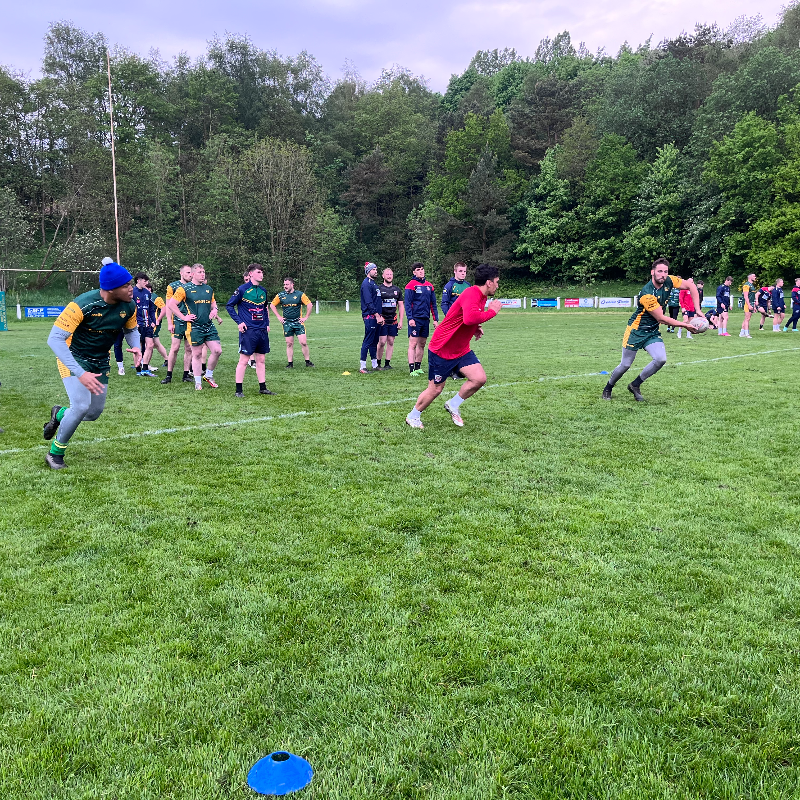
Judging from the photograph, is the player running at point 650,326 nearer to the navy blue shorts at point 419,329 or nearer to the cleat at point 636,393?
the cleat at point 636,393

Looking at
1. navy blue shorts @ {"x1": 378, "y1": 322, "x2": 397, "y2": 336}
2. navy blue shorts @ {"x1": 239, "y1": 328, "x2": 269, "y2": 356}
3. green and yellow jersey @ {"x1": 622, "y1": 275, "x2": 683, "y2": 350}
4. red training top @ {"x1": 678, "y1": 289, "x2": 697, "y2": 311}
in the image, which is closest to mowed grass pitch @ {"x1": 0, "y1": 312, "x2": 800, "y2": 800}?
green and yellow jersey @ {"x1": 622, "y1": 275, "x2": 683, "y2": 350}

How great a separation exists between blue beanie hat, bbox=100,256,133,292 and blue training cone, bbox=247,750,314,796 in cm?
455

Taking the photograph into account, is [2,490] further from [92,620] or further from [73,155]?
[73,155]

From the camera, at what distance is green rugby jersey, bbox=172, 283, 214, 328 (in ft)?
34.1

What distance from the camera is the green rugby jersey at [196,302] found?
1039cm

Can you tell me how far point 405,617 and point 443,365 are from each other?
15.2 feet

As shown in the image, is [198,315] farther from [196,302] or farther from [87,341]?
[87,341]

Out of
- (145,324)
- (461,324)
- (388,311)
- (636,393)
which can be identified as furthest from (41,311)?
(636,393)

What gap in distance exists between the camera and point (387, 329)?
1291 centimetres

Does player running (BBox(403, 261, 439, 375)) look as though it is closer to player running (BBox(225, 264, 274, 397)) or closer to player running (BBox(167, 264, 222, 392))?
player running (BBox(225, 264, 274, 397))

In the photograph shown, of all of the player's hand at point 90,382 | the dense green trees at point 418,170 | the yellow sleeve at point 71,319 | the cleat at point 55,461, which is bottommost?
the cleat at point 55,461

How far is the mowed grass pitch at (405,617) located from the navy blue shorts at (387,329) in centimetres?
624

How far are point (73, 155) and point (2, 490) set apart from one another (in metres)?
60.4

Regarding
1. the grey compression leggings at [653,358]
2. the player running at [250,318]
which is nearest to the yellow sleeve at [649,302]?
the grey compression leggings at [653,358]
